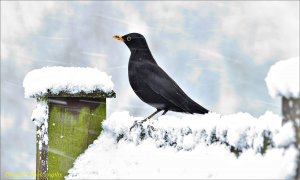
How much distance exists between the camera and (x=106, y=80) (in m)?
3.50

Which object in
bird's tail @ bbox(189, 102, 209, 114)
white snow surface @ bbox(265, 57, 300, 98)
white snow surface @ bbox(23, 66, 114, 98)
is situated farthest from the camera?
bird's tail @ bbox(189, 102, 209, 114)

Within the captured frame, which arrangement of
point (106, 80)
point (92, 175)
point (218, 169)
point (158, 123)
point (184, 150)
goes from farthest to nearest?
point (106, 80) → point (92, 175) → point (158, 123) → point (184, 150) → point (218, 169)

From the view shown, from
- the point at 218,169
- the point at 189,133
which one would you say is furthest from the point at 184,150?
the point at 218,169

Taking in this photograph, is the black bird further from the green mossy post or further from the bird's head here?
the green mossy post

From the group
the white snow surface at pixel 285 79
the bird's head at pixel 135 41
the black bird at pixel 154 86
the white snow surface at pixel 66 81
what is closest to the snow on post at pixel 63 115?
the white snow surface at pixel 66 81

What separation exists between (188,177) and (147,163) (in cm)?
34

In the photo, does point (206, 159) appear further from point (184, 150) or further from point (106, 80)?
point (106, 80)

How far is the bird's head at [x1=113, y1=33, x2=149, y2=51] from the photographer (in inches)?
158

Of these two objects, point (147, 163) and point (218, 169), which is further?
point (147, 163)

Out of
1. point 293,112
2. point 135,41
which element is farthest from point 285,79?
point 135,41

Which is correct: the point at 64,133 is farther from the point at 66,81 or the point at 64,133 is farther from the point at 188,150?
the point at 188,150

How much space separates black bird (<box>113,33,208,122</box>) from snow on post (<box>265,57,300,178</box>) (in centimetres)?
149

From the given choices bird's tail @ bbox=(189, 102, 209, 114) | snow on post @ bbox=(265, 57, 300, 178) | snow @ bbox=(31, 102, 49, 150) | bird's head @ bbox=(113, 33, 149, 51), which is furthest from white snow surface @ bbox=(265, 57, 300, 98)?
bird's head @ bbox=(113, 33, 149, 51)

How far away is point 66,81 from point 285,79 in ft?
5.66
